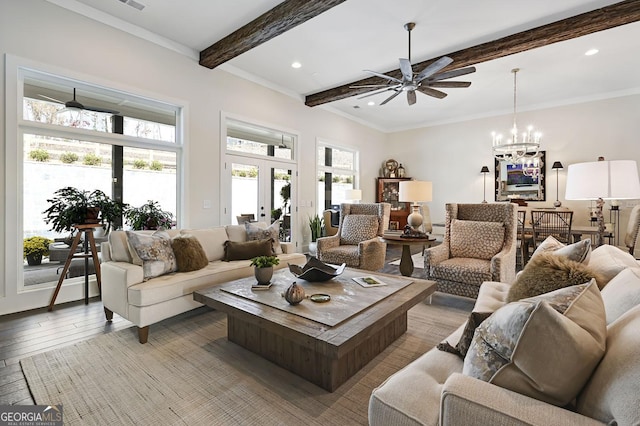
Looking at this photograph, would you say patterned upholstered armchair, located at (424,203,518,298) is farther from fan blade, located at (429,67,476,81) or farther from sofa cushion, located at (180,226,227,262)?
sofa cushion, located at (180,226,227,262)

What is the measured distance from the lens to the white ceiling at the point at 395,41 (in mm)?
3449

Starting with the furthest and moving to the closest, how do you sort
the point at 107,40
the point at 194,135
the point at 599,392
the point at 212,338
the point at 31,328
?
the point at 194,135 < the point at 107,40 < the point at 31,328 < the point at 212,338 < the point at 599,392

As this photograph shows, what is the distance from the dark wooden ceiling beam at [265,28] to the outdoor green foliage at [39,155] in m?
2.33

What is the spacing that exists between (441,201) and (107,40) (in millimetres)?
7572

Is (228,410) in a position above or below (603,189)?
below

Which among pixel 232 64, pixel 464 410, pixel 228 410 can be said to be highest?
pixel 232 64

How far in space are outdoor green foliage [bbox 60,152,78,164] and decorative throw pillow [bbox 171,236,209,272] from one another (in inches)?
67.6

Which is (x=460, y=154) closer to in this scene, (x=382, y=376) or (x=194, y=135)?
(x=194, y=135)

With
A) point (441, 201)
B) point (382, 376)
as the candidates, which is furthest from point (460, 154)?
point (382, 376)

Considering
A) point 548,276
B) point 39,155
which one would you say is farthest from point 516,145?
point 39,155

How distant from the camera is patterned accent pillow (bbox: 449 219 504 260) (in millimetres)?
3510

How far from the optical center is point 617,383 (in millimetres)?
807

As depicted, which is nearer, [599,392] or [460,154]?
[599,392]

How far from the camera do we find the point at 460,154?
307 inches
